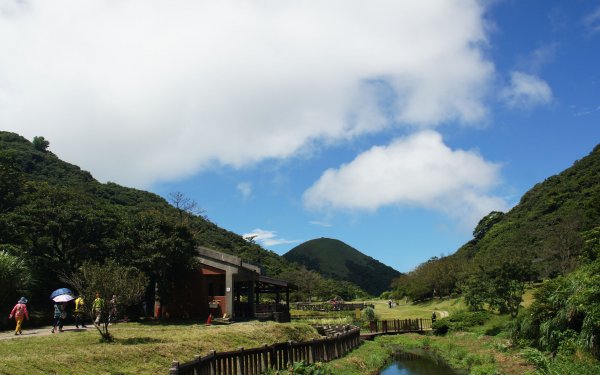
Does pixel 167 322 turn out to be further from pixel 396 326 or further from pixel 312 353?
pixel 396 326

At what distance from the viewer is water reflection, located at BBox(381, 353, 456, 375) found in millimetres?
25342

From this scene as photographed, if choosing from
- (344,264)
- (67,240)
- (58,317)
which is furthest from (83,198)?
(344,264)

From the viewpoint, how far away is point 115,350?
16.1 metres

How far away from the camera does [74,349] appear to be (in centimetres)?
1628

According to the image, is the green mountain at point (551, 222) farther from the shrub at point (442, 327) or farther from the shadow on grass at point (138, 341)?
the shadow on grass at point (138, 341)

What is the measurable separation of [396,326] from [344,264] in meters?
138

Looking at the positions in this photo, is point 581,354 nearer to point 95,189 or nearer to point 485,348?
point 485,348

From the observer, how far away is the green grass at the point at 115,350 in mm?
13633

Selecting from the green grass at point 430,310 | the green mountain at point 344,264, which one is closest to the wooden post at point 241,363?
the green grass at point 430,310

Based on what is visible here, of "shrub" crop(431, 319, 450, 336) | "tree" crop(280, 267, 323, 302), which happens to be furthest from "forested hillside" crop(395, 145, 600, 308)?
"tree" crop(280, 267, 323, 302)

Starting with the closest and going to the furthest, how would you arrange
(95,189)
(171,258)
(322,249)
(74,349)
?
(74,349) → (171,258) → (95,189) → (322,249)

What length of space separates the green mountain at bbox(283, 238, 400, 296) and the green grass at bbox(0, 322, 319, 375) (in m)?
136

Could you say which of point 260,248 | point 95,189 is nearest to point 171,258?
point 95,189

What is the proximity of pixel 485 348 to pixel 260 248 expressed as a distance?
80.8 m
